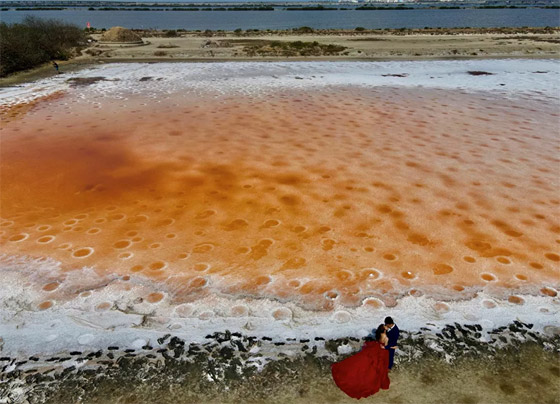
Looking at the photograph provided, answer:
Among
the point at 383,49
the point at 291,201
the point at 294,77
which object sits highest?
the point at 291,201

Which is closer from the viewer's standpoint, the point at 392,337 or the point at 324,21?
the point at 392,337

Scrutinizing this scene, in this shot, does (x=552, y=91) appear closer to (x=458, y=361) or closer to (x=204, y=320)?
(x=458, y=361)

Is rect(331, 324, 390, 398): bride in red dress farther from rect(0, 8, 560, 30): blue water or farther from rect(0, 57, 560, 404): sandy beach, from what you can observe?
rect(0, 8, 560, 30): blue water

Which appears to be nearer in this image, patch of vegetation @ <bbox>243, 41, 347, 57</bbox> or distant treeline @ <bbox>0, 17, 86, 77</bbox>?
distant treeline @ <bbox>0, 17, 86, 77</bbox>

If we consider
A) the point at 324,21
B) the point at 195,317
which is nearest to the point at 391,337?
the point at 195,317

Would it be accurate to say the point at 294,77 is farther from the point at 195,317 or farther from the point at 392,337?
the point at 392,337

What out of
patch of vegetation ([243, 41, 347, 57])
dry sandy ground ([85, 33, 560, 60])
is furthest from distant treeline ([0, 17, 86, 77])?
patch of vegetation ([243, 41, 347, 57])
